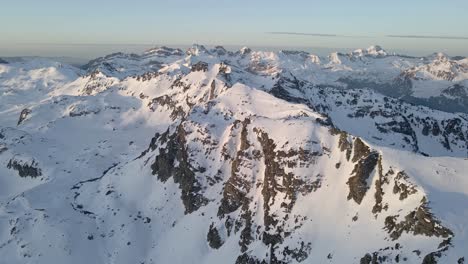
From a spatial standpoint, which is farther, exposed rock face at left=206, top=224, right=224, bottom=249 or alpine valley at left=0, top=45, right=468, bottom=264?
exposed rock face at left=206, top=224, right=224, bottom=249

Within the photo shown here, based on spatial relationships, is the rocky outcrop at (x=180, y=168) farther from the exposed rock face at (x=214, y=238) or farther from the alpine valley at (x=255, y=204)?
the exposed rock face at (x=214, y=238)

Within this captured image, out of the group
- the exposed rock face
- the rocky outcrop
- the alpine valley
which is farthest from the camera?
the rocky outcrop

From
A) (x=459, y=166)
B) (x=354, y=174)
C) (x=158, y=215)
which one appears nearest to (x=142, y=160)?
(x=158, y=215)

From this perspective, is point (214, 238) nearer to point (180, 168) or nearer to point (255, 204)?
point (255, 204)

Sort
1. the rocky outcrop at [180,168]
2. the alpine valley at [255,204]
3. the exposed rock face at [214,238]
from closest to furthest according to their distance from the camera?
the alpine valley at [255,204]
the exposed rock face at [214,238]
the rocky outcrop at [180,168]

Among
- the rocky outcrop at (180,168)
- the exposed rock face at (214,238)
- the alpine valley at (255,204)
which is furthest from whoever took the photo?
the rocky outcrop at (180,168)

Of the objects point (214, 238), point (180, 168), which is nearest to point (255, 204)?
point (214, 238)

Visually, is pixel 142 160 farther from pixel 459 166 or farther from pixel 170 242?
pixel 459 166

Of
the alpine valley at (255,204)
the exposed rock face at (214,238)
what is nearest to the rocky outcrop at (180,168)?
the alpine valley at (255,204)

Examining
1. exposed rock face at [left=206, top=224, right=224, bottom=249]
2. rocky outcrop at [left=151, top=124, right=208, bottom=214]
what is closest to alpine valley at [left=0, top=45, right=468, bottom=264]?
exposed rock face at [left=206, top=224, right=224, bottom=249]

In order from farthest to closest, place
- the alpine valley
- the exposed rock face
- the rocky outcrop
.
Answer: the rocky outcrop < the exposed rock face < the alpine valley

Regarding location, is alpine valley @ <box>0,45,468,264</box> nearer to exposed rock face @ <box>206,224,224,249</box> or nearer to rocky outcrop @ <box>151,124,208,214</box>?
exposed rock face @ <box>206,224,224,249</box>
